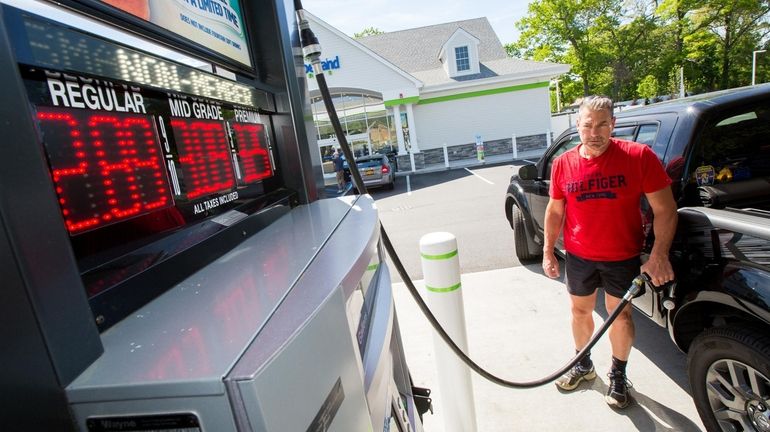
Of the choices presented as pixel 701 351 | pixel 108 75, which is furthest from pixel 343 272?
pixel 701 351

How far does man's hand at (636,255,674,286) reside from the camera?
258 cm

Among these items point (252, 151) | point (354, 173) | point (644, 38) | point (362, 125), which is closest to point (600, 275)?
point (354, 173)

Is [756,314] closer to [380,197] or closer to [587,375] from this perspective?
[587,375]

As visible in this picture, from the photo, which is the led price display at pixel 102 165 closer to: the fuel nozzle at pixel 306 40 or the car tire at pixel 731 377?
the fuel nozzle at pixel 306 40

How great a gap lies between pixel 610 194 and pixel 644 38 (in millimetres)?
41285

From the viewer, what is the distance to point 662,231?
8.43 ft

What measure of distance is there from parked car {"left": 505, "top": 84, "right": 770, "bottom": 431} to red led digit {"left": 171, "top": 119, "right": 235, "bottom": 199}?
2.38 m

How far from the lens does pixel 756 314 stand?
204 centimetres

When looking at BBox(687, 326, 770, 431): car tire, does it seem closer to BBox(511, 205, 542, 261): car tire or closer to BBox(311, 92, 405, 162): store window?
BBox(511, 205, 542, 261): car tire

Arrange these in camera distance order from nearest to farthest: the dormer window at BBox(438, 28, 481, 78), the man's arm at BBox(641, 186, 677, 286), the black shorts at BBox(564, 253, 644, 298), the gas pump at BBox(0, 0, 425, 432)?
the gas pump at BBox(0, 0, 425, 432) → the man's arm at BBox(641, 186, 677, 286) → the black shorts at BBox(564, 253, 644, 298) → the dormer window at BBox(438, 28, 481, 78)

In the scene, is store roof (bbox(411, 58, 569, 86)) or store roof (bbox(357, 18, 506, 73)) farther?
store roof (bbox(357, 18, 506, 73))

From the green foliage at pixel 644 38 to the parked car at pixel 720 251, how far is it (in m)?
36.8

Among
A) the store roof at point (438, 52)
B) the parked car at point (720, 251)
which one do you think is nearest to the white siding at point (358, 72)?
the store roof at point (438, 52)

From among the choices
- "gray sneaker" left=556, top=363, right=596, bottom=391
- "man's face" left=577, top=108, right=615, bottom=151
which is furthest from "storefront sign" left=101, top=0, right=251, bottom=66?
"gray sneaker" left=556, top=363, right=596, bottom=391
